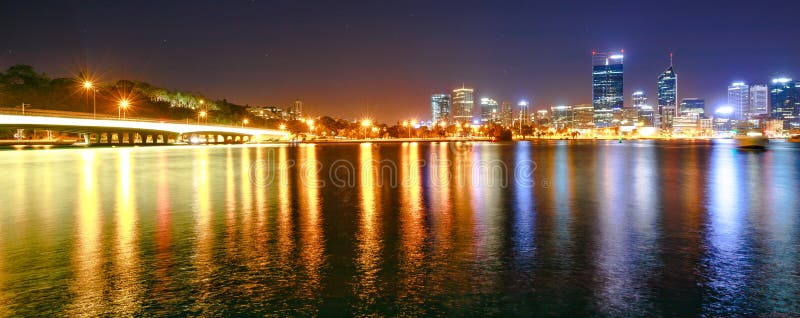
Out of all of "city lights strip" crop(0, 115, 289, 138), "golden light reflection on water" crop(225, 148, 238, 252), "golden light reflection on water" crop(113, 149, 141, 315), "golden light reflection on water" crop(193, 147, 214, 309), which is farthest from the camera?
"city lights strip" crop(0, 115, 289, 138)

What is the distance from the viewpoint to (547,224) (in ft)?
37.3

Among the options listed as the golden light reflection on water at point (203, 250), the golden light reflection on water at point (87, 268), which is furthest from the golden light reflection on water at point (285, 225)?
the golden light reflection on water at point (87, 268)

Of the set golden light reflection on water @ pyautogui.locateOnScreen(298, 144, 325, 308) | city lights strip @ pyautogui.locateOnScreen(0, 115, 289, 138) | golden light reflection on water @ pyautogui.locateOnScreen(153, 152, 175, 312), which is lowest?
golden light reflection on water @ pyautogui.locateOnScreen(298, 144, 325, 308)

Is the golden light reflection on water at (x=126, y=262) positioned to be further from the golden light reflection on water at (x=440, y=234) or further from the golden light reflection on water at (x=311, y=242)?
the golden light reflection on water at (x=440, y=234)

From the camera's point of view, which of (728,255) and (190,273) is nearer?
(190,273)

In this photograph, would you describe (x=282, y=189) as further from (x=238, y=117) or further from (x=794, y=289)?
(x=238, y=117)

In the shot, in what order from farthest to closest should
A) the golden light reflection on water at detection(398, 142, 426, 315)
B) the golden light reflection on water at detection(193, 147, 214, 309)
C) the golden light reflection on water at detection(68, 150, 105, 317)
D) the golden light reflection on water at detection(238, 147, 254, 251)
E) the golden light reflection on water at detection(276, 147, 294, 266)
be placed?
the golden light reflection on water at detection(238, 147, 254, 251) < the golden light reflection on water at detection(276, 147, 294, 266) < the golden light reflection on water at detection(193, 147, 214, 309) < the golden light reflection on water at detection(398, 142, 426, 315) < the golden light reflection on water at detection(68, 150, 105, 317)

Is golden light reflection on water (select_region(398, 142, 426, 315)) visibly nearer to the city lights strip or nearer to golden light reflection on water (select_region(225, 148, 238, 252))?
golden light reflection on water (select_region(225, 148, 238, 252))

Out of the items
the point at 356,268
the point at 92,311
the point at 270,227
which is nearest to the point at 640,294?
the point at 356,268

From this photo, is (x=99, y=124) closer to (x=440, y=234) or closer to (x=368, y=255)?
(x=440, y=234)

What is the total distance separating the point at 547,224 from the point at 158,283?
7.56 m

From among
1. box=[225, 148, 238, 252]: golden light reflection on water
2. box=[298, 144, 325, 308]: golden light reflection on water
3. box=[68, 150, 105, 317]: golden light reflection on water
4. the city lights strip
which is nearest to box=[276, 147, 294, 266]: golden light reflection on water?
box=[298, 144, 325, 308]: golden light reflection on water

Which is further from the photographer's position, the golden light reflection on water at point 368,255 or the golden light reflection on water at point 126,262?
the golden light reflection on water at point 368,255

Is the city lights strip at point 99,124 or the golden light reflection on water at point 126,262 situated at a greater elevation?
the city lights strip at point 99,124
